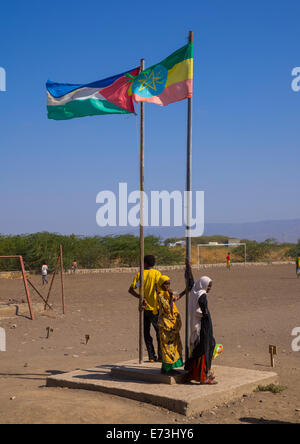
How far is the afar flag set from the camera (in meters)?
9.15

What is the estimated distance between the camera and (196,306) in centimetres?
786

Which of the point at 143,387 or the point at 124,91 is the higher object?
the point at 124,91

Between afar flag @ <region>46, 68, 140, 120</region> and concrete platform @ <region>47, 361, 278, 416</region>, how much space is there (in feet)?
13.9

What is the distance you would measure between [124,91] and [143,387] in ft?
15.5

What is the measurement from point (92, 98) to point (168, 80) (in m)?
1.46

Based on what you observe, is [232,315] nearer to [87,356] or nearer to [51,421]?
[87,356]

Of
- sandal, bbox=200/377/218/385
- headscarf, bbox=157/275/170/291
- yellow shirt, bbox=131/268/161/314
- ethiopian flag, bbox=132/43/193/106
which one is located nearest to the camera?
sandal, bbox=200/377/218/385

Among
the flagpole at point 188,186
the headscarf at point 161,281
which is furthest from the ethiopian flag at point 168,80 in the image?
the headscarf at point 161,281

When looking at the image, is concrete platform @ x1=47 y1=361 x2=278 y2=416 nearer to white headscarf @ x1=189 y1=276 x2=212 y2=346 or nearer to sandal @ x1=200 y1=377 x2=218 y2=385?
sandal @ x1=200 y1=377 x2=218 y2=385

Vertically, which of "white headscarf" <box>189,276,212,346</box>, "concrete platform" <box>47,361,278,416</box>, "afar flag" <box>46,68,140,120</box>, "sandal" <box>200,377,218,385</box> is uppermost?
"afar flag" <box>46,68,140,120</box>

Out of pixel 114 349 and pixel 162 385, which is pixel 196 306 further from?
pixel 114 349

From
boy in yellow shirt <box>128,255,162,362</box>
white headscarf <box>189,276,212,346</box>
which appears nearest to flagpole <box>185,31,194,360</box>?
white headscarf <box>189,276,212,346</box>

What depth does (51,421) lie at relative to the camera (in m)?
6.47
